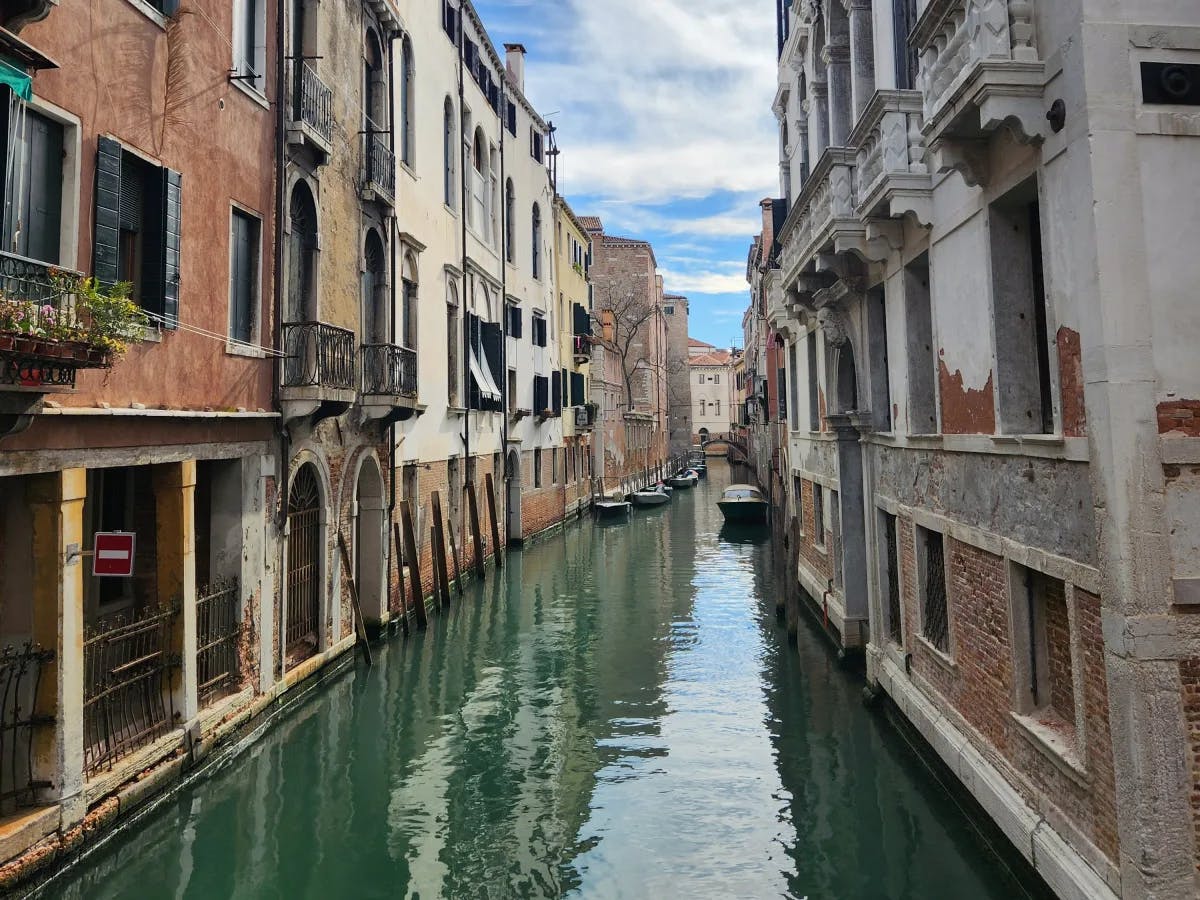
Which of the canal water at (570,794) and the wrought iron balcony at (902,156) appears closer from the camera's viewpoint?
the canal water at (570,794)

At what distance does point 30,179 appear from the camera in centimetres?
499

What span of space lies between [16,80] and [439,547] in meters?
9.88

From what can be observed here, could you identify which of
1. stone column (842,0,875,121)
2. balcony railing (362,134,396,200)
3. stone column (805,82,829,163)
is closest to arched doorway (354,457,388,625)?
balcony railing (362,134,396,200)

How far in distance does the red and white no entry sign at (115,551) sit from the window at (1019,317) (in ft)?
19.7

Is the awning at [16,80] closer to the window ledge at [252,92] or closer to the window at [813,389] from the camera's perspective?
the window ledge at [252,92]

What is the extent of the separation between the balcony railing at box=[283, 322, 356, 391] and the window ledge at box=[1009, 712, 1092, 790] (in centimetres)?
684

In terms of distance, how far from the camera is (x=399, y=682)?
953cm

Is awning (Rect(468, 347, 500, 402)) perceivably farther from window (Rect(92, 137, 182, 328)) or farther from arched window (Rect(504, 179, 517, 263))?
window (Rect(92, 137, 182, 328))

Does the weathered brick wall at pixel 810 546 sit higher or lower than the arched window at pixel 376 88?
lower

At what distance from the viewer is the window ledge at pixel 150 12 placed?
19.3ft

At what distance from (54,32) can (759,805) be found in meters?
7.35

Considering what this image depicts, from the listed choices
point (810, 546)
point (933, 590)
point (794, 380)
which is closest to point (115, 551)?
point (933, 590)

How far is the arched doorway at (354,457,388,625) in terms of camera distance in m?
11.1

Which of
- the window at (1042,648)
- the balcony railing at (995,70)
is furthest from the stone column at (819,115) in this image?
the window at (1042,648)
